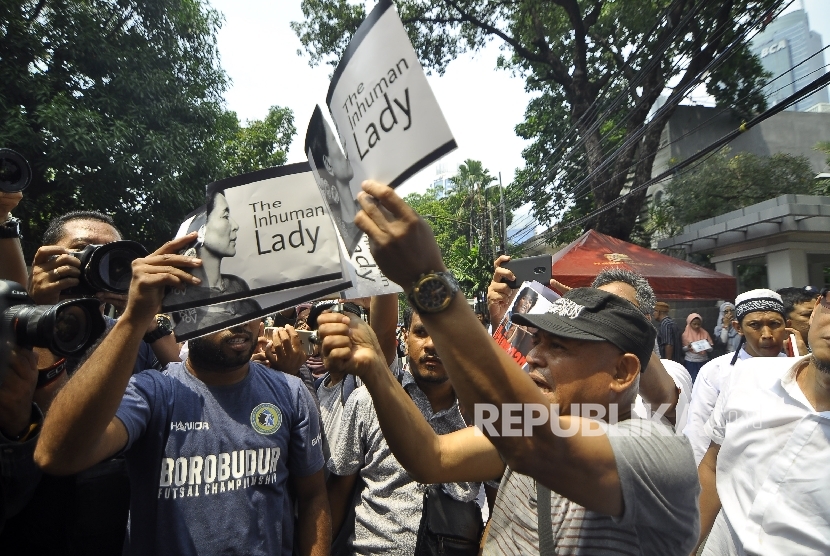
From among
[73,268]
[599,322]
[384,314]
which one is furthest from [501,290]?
[73,268]

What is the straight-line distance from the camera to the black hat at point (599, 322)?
1623 millimetres

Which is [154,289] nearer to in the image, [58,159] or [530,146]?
[58,159]

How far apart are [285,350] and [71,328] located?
1.28 meters

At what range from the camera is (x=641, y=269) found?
37.1 feet

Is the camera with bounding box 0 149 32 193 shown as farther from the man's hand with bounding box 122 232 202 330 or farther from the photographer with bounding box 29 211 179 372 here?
the man's hand with bounding box 122 232 202 330

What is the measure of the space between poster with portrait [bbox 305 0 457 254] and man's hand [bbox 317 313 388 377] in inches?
13.4

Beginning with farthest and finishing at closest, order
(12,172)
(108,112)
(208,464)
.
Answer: (108,112) → (208,464) → (12,172)

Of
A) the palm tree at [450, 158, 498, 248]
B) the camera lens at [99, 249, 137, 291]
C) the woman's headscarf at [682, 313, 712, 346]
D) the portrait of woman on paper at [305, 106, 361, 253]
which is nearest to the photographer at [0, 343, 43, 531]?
the camera lens at [99, 249, 137, 291]

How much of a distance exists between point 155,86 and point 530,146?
13.9 m

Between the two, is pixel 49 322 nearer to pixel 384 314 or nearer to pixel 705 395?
pixel 384 314

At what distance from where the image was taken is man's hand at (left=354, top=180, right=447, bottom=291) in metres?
1.11

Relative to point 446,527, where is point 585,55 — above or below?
above

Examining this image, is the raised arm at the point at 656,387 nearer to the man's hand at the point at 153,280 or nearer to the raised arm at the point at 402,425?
the raised arm at the point at 402,425

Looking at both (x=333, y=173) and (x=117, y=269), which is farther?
(x=117, y=269)
